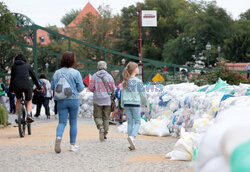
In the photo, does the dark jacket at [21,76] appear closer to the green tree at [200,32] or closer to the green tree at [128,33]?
the green tree at [200,32]

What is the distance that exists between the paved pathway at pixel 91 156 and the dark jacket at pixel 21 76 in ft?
4.05

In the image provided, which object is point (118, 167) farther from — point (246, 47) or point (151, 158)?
point (246, 47)

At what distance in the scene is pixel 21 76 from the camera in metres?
9.44

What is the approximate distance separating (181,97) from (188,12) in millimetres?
52095

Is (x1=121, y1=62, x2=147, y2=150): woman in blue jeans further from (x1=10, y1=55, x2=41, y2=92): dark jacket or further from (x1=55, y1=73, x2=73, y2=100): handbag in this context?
(x1=10, y1=55, x2=41, y2=92): dark jacket

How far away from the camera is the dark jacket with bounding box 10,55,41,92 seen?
30.7ft

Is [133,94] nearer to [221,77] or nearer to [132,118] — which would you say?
[132,118]

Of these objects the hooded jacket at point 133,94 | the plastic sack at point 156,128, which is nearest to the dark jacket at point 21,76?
the plastic sack at point 156,128

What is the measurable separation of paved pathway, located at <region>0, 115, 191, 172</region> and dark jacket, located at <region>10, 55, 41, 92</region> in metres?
1.23

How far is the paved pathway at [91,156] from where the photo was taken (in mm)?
5344

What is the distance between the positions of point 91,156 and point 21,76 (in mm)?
3745

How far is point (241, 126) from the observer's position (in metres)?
1.24

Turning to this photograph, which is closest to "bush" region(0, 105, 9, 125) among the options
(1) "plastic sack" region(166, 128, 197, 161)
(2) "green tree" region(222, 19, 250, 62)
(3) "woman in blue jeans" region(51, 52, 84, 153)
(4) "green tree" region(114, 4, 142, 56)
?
(3) "woman in blue jeans" region(51, 52, 84, 153)

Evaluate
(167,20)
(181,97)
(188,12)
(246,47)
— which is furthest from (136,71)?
(167,20)
